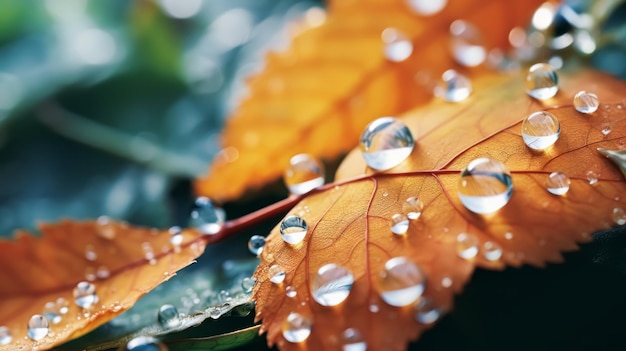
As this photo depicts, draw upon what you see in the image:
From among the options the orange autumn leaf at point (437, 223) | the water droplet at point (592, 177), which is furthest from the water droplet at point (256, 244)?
the water droplet at point (592, 177)

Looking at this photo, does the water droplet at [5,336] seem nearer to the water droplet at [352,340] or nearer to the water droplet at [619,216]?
the water droplet at [352,340]

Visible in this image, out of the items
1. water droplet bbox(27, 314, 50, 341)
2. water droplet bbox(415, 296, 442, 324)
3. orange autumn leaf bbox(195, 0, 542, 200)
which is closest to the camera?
water droplet bbox(415, 296, 442, 324)

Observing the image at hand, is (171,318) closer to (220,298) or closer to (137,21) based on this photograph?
(220,298)

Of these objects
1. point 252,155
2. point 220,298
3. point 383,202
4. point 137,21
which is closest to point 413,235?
point 383,202

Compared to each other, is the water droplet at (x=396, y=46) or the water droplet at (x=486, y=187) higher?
the water droplet at (x=396, y=46)

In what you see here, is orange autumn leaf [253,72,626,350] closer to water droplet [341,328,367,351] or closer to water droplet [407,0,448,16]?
water droplet [341,328,367,351]

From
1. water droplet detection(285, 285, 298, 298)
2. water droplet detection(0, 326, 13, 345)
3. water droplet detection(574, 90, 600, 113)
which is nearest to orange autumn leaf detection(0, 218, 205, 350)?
water droplet detection(0, 326, 13, 345)

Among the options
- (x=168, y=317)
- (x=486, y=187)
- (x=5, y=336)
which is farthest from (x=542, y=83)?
(x=5, y=336)
